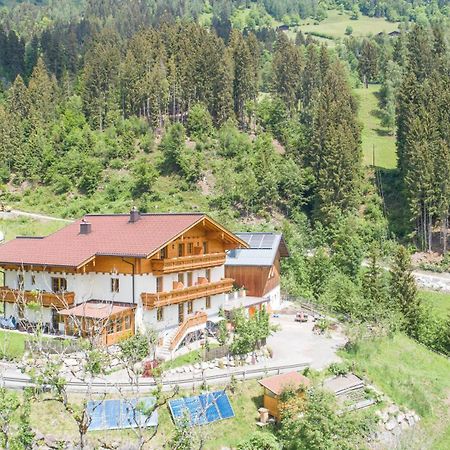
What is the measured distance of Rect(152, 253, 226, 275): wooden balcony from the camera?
1289 inches

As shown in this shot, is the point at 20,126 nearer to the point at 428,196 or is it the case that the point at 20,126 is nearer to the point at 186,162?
the point at 186,162

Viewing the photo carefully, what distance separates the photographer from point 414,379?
31469 millimetres

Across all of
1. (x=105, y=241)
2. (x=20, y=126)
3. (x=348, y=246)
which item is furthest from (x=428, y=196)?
(x=20, y=126)

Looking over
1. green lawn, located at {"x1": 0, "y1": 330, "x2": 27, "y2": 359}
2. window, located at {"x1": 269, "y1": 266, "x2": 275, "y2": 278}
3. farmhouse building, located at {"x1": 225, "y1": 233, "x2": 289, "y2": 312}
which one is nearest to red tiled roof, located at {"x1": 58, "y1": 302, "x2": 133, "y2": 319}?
green lawn, located at {"x1": 0, "y1": 330, "x2": 27, "y2": 359}

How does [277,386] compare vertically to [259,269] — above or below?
below

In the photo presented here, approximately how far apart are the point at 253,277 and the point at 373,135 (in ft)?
210

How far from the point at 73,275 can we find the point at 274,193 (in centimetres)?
4075

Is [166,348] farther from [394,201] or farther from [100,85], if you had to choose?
[100,85]

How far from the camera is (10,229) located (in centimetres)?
6391

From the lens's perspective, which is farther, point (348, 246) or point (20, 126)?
point (20, 126)

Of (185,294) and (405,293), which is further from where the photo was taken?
(405,293)

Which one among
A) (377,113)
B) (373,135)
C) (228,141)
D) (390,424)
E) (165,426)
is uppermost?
(377,113)

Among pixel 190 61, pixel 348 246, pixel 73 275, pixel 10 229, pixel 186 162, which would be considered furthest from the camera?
pixel 190 61

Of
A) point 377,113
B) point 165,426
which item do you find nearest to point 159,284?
point 165,426
